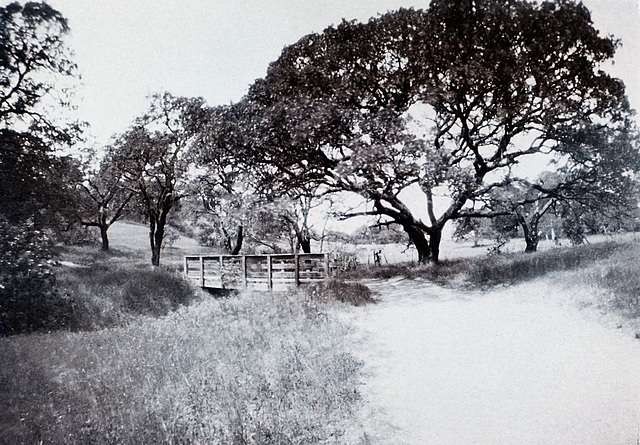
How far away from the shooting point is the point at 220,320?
14.6 ft

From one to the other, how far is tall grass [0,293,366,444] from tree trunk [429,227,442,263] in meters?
1.34

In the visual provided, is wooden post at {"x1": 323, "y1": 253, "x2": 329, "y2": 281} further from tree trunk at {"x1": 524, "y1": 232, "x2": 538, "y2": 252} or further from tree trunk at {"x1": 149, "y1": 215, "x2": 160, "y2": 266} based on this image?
tree trunk at {"x1": 524, "y1": 232, "x2": 538, "y2": 252}

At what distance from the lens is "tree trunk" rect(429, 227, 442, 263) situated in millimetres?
3662

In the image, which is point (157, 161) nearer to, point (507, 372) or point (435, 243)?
point (435, 243)

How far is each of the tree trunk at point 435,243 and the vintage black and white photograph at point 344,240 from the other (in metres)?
0.03

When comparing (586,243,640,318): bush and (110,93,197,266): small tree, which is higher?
(110,93,197,266): small tree

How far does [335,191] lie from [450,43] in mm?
1830

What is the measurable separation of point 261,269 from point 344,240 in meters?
0.93

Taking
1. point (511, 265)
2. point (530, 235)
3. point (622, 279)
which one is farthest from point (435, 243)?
point (622, 279)

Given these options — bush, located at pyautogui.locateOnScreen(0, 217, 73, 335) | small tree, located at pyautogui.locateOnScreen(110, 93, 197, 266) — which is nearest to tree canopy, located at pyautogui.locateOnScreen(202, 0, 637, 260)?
small tree, located at pyautogui.locateOnScreen(110, 93, 197, 266)

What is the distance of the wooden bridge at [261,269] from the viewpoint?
3.44 meters

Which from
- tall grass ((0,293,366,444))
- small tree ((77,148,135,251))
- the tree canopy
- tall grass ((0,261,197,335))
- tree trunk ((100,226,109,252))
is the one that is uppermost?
the tree canopy

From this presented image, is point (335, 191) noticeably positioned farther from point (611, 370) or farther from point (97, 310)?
point (611, 370)

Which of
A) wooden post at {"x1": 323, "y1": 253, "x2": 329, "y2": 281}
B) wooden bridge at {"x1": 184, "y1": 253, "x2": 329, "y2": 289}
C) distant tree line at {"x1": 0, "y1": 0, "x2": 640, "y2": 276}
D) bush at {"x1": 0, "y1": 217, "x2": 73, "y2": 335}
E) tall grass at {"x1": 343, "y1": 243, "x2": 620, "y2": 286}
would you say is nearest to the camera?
bush at {"x1": 0, "y1": 217, "x2": 73, "y2": 335}
